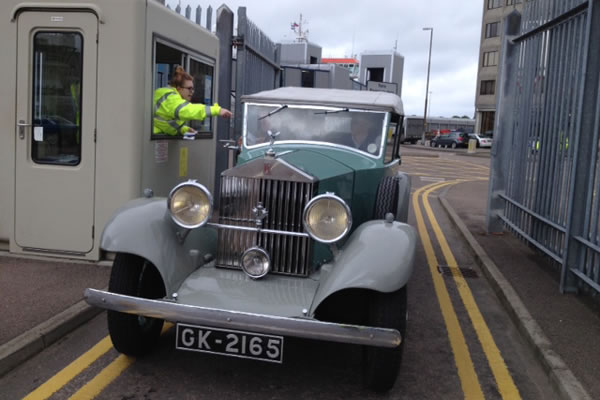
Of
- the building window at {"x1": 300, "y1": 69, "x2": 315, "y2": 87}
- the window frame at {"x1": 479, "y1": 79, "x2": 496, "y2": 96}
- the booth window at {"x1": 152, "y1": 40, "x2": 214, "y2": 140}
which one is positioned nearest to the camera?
the booth window at {"x1": 152, "y1": 40, "x2": 214, "y2": 140}

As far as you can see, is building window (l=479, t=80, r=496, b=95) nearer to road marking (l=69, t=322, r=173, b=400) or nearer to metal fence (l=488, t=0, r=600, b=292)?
metal fence (l=488, t=0, r=600, b=292)

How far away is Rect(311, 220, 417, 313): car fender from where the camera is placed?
351cm

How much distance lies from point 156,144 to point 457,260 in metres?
4.04

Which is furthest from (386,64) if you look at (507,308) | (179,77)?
(507,308)

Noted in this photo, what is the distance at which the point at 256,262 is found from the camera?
4055 mm

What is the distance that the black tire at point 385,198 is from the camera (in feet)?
15.8

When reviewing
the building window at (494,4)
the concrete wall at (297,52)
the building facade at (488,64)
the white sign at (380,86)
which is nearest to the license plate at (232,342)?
the concrete wall at (297,52)

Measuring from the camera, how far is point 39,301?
16.1 ft

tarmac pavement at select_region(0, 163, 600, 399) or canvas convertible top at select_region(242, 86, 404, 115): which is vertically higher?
canvas convertible top at select_region(242, 86, 404, 115)

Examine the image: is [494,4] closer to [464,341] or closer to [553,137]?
[553,137]

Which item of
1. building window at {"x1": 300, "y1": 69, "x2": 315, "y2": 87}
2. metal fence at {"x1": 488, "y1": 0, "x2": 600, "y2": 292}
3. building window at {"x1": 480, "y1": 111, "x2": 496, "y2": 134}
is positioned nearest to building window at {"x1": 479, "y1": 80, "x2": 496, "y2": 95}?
building window at {"x1": 480, "y1": 111, "x2": 496, "y2": 134}

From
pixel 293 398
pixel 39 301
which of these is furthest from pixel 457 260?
pixel 39 301

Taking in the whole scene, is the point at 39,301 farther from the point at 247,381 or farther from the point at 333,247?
the point at 333,247

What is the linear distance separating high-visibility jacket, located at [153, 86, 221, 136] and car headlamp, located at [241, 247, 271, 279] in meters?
2.51
